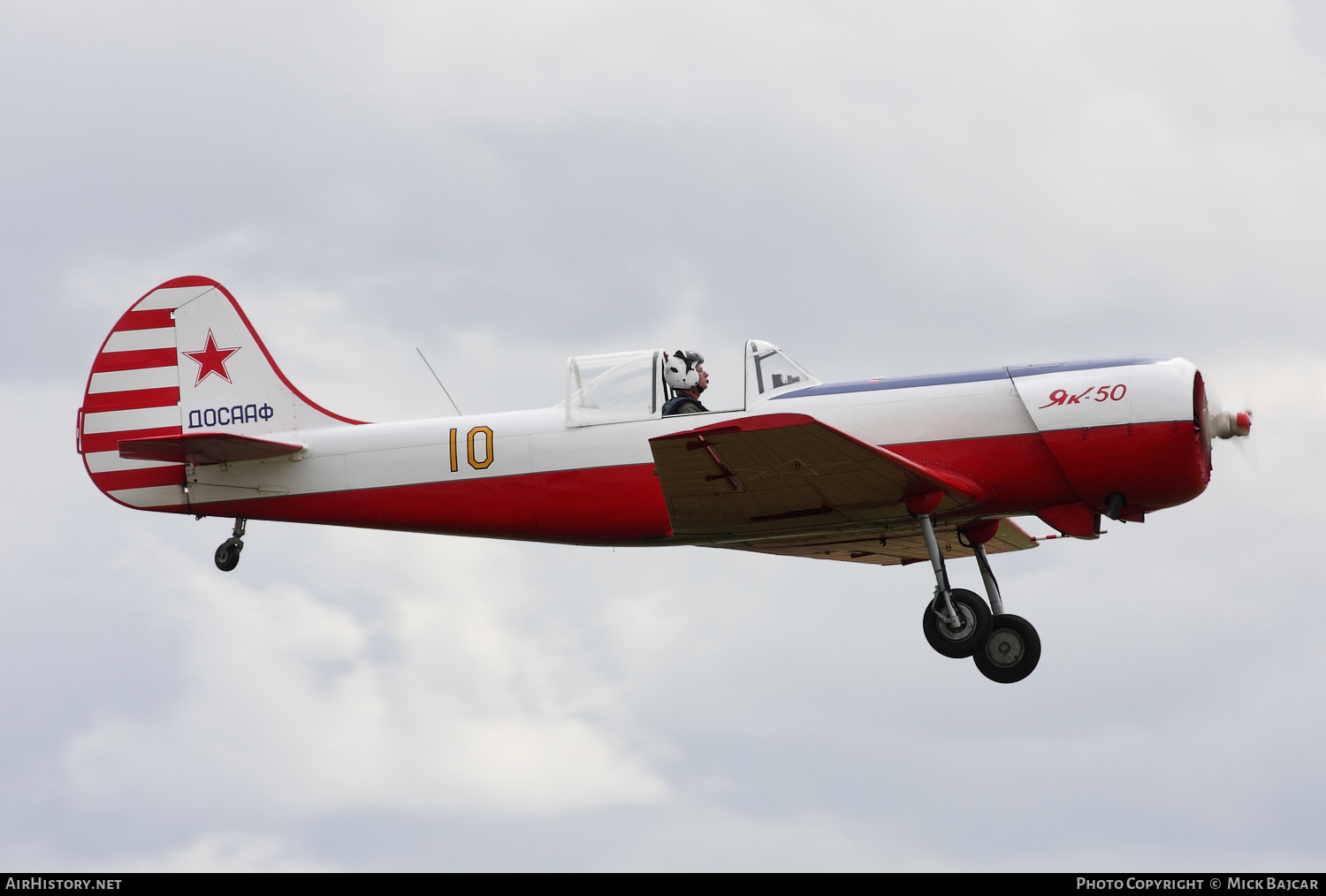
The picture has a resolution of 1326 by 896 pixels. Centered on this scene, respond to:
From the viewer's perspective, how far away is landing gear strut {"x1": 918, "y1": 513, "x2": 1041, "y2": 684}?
1295 cm

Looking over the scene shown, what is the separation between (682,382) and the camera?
13.7 meters

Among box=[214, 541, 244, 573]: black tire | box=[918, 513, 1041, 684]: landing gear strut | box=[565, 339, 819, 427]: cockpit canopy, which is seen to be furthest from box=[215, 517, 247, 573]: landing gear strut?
box=[918, 513, 1041, 684]: landing gear strut

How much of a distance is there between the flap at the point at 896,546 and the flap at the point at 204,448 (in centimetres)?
463

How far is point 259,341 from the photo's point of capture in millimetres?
15969

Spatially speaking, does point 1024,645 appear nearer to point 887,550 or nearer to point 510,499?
point 887,550

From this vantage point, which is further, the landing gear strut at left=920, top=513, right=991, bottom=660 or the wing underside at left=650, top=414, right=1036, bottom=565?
the landing gear strut at left=920, top=513, right=991, bottom=660

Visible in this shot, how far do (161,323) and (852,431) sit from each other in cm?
761

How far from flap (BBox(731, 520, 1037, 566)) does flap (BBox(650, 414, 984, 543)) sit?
2.67 feet

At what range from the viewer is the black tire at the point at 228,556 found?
14.9 m

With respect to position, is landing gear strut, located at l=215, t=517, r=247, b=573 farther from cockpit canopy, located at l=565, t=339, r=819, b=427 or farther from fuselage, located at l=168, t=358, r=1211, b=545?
cockpit canopy, located at l=565, t=339, r=819, b=427

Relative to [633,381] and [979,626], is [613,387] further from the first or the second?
[979,626]

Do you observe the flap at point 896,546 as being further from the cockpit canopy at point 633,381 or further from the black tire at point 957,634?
the cockpit canopy at point 633,381

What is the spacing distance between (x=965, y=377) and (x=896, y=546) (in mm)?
2792
